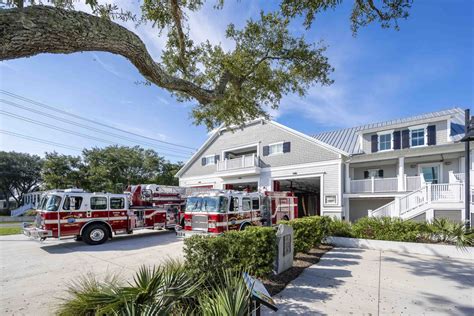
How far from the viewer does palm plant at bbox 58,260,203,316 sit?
11.0 ft

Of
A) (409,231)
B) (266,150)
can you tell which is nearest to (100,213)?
(266,150)

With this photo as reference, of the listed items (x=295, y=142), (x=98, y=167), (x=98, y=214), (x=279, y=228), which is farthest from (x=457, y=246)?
(x=98, y=167)

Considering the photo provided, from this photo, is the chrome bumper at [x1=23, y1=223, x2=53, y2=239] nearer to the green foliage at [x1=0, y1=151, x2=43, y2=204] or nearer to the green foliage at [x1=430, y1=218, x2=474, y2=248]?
the green foliage at [x1=430, y1=218, x2=474, y2=248]

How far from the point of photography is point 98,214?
12.5 metres

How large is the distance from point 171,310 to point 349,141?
19.7 metres

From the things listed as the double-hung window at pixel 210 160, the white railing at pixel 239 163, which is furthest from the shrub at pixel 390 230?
the double-hung window at pixel 210 160

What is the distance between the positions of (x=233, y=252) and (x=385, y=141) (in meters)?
16.4

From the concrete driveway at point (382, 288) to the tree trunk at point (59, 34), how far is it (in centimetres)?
496

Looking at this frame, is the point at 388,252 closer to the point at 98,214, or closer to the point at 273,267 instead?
the point at 273,267

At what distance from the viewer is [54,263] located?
8.71 m

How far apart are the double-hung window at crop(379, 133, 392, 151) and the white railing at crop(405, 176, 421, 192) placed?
2.72m

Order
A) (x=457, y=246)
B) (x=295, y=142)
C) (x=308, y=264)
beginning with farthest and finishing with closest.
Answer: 1. (x=295, y=142)
2. (x=457, y=246)
3. (x=308, y=264)

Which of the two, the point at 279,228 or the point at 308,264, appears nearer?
the point at 279,228

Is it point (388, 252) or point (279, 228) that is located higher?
point (279, 228)
